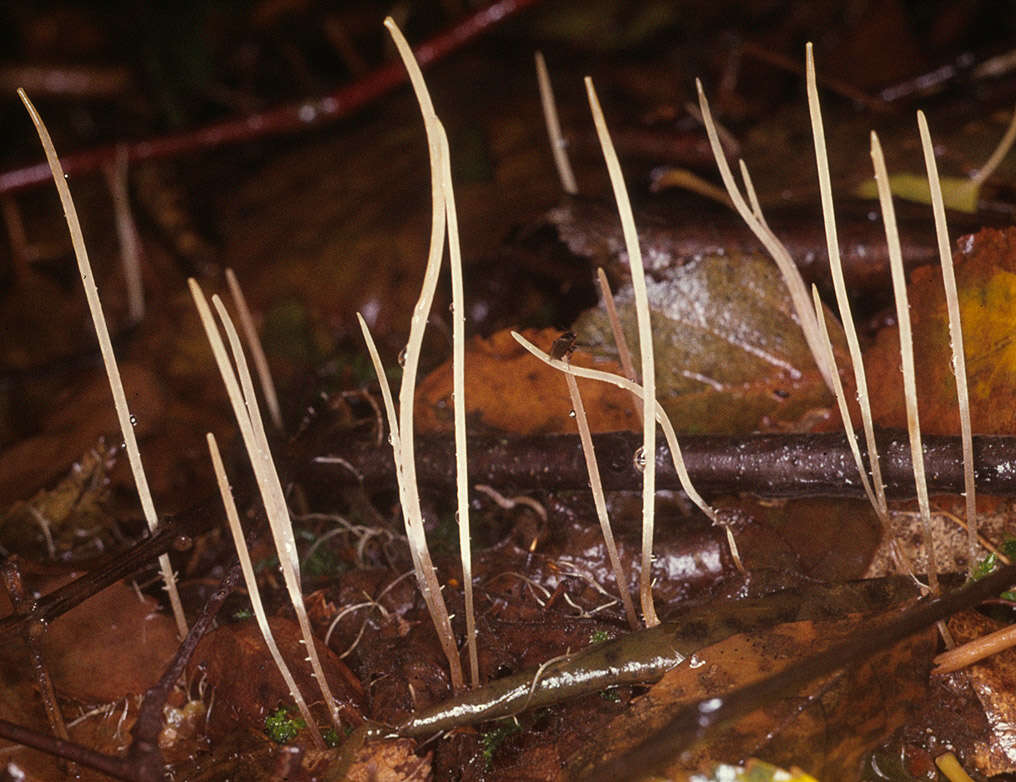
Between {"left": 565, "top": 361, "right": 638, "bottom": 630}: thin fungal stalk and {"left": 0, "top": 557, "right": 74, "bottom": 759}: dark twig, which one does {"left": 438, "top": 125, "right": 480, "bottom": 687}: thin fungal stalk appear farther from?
{"left": 0, "top": 557, "right": 74, "bottom": 759}: dark twig

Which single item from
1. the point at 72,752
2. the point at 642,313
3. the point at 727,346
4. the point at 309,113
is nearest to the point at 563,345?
the point at 642,313

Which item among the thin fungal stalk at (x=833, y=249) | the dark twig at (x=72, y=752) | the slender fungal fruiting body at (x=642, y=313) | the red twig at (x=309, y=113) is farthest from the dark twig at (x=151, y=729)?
the red twig at (x=309, y=113)

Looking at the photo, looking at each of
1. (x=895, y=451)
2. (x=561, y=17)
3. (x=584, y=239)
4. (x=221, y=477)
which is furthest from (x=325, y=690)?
(x=561, y=17)

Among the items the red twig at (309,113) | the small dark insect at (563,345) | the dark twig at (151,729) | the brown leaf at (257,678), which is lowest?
the brown leaf at (257,678)

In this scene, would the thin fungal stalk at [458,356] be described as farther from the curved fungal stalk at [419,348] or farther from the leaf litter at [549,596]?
the leaf litter at [549,596]

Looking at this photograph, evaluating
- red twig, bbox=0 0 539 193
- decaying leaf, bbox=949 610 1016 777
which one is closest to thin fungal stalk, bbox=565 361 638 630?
decaying leaf, bbox=949 610 1016 777

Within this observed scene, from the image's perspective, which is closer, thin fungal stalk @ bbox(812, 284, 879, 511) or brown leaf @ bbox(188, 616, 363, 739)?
thin fungal stalk @ bbox(812, 284, 879, 511)

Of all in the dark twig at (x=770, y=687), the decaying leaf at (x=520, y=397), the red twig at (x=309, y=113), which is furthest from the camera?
the red twig at (x=309, y=113)

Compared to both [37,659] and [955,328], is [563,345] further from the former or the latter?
[37,659]
